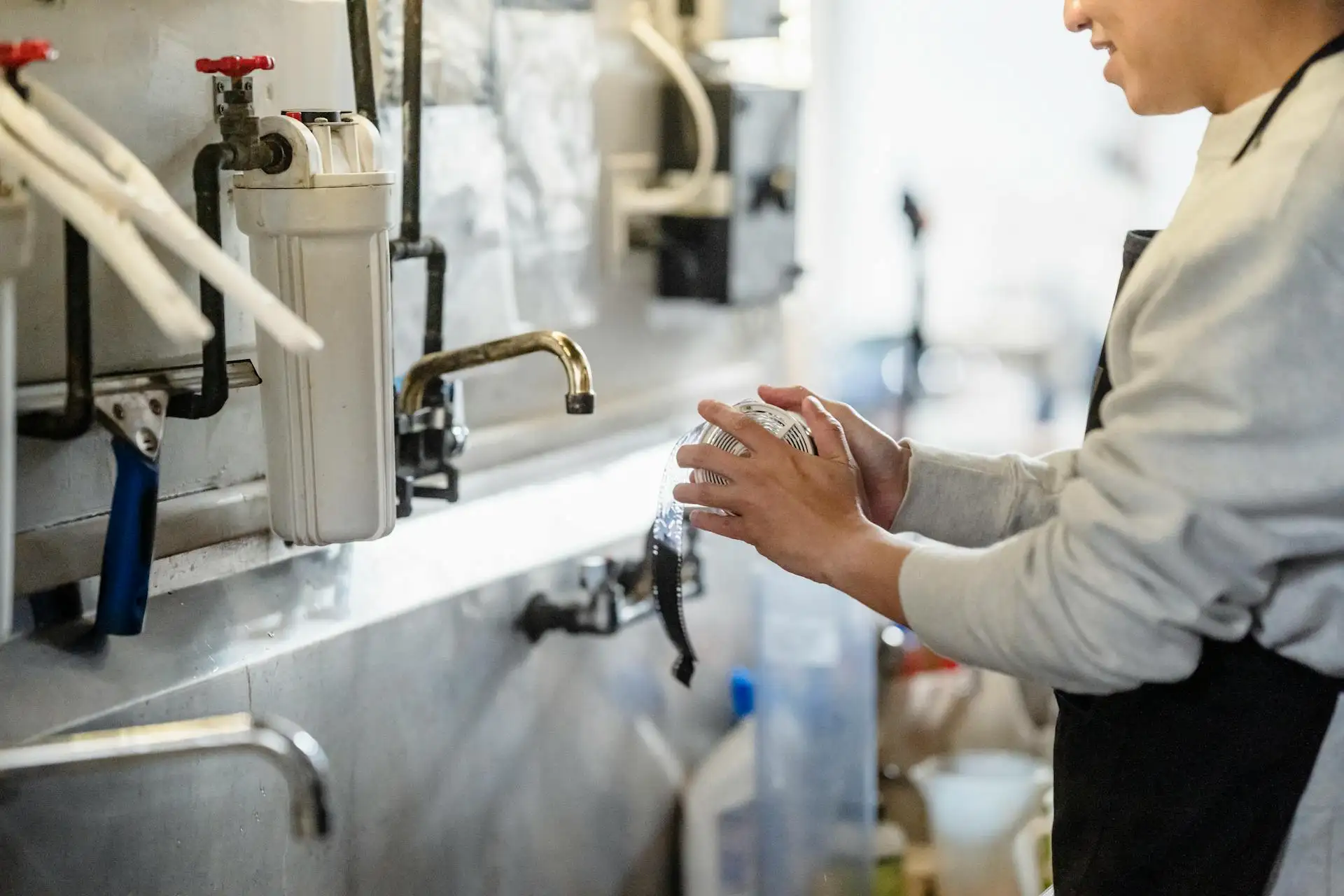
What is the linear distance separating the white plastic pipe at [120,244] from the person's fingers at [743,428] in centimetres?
34

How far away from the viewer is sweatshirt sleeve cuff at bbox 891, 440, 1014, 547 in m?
0.94

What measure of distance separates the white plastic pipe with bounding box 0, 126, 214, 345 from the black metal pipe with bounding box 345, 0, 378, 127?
37 cm

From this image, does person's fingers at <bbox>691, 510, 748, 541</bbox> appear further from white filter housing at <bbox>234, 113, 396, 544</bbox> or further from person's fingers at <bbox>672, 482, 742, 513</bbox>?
white filter housing at <bbox>234, 113, 396, 544</bbox>

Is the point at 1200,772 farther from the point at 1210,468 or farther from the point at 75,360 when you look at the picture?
the point at 75,360

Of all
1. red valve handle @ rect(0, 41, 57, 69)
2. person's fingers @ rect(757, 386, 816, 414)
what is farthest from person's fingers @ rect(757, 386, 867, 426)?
red valve handle @ rect(0, 41, 57, 69)

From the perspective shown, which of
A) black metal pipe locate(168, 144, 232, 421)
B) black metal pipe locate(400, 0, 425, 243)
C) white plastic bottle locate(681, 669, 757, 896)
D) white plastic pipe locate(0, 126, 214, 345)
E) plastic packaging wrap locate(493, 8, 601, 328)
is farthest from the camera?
white plastic bottle locate(681, 669, 757, 896)

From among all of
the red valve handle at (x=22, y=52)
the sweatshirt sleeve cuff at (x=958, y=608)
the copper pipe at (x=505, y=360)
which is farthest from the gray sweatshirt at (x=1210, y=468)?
the red valve handle at (x=22, y=52)

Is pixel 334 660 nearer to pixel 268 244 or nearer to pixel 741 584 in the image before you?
pixel 268 244

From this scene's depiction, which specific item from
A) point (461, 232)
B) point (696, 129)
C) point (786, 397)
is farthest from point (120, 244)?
point (696, 129)

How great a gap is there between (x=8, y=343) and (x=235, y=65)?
271mm

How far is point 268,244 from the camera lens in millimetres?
820

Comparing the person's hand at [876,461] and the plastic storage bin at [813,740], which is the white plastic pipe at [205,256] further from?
the plastic storage bin at [813,740]

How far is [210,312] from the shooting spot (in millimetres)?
844

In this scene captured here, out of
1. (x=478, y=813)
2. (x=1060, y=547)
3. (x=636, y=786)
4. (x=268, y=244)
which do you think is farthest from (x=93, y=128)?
(x=636, y=786)
